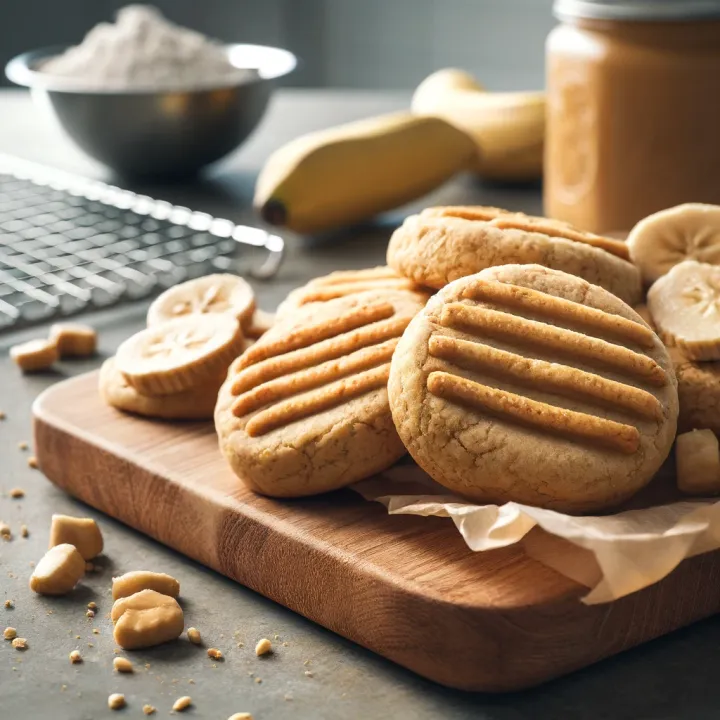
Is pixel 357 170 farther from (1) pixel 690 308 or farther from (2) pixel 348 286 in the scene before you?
(1) pixel 690 308

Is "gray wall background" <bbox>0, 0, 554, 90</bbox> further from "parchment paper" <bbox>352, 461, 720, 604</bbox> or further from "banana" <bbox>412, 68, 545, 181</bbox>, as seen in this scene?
"parchment paper" <bbox>352, 461, 720, 604</bbox>

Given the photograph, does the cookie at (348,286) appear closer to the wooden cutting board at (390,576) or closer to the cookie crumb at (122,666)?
the wooden cutting board at (390,576)

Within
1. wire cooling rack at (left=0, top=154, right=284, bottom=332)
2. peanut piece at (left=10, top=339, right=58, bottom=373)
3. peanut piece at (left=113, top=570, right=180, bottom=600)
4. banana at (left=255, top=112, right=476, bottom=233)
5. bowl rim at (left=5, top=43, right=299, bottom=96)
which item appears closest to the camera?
peanut piece at (left=113, top=570, right=180, bottom=600)


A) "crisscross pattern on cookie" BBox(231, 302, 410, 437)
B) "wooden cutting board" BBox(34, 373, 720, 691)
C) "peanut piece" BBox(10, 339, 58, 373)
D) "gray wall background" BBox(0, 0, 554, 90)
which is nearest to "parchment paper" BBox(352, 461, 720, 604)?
"wooden cutting board" BBox(34, 373, 720, 691)

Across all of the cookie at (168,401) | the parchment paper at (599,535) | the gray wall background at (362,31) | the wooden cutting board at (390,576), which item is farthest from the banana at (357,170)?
the gray wall background at (362,31)

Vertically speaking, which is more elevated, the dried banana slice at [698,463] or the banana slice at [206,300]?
the banana slice at [206,300]

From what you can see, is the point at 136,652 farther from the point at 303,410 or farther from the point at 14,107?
the point at 14,107

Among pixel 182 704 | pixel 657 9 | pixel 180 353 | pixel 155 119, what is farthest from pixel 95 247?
pixel 182 704
